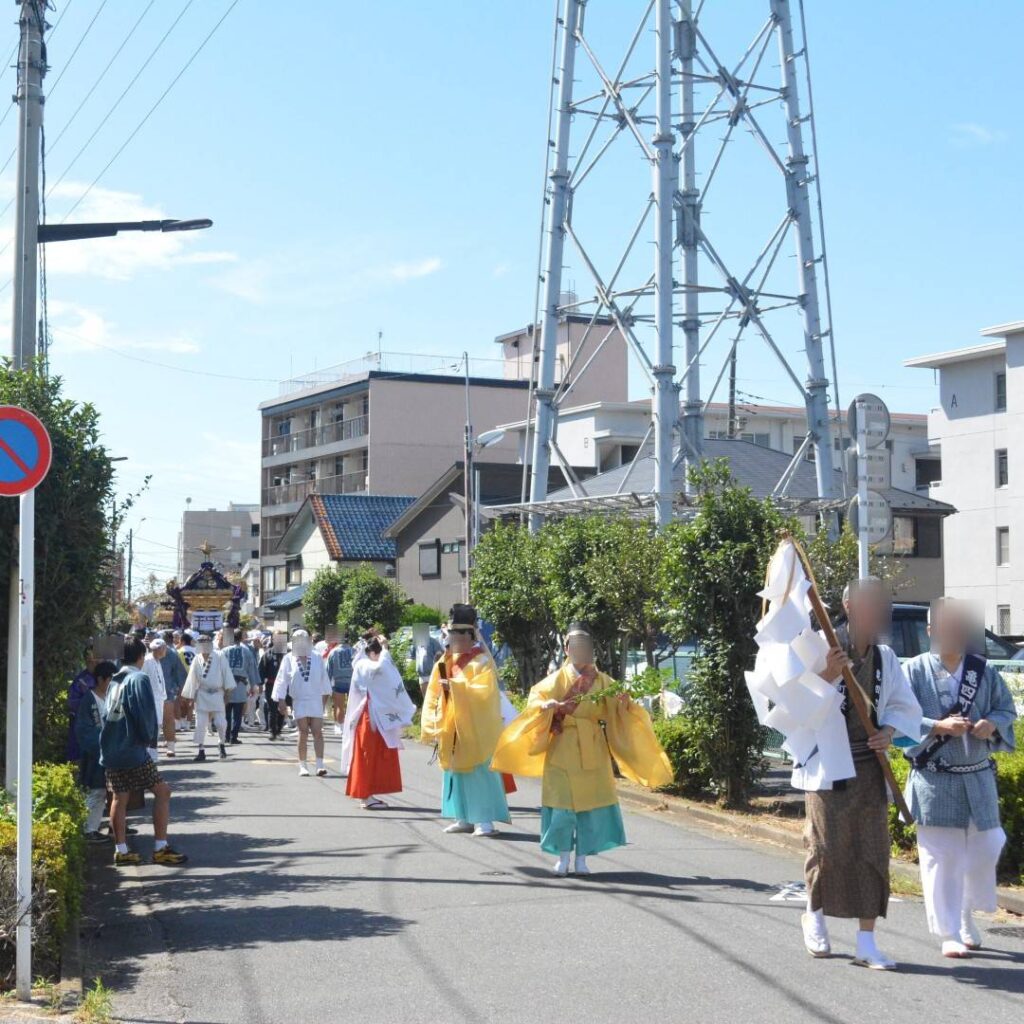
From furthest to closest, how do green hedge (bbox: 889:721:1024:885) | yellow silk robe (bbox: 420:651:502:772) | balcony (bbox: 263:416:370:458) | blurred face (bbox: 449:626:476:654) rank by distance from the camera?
1. balcony (bbox: 263:416:370:458)
2. blurred face (bbox: 449:626:476:654)
3. yellow silk robe (bbox: 420:651:502:772)
4. green hedge (bbox: 889:721:1024:885)

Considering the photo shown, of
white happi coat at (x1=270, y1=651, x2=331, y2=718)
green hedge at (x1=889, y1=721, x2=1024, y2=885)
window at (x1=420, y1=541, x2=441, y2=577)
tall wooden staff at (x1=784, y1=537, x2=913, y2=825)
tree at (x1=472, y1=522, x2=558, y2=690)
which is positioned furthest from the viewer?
window at (x1=420, y1=541, x2=441, y2=577)

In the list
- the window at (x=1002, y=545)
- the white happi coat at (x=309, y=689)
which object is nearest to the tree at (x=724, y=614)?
the white happi coat at (x=309, y=689)

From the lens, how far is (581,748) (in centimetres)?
977

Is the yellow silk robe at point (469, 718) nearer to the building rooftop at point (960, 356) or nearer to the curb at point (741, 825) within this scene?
the curb at point (741, 825)

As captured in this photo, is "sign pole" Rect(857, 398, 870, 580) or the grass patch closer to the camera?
the grass patch

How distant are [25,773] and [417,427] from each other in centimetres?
5414

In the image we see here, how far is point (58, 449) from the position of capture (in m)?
10.1

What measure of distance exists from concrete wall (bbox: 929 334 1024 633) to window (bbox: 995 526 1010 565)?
15cm

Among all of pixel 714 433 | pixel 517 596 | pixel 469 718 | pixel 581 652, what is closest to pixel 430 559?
pixel 714 433

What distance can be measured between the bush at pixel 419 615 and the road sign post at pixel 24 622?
1252 inches

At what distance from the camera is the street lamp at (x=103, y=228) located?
11.7m

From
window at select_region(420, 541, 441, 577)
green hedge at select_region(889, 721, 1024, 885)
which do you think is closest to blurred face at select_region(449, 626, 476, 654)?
green hedge at select_region(889, 721, 1024, 885)

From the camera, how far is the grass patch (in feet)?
18.8

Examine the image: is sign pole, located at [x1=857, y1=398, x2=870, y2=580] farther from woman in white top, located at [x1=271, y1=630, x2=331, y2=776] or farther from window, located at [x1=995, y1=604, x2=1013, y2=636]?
window, located at [x1=995, y1=604, x2=1013, y2=636]
